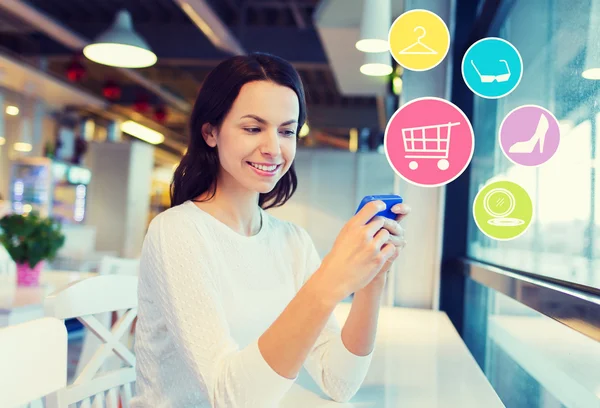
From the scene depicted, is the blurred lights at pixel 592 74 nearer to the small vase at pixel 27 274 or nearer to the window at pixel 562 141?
the window at pixel 562 141

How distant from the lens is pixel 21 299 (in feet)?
9.78

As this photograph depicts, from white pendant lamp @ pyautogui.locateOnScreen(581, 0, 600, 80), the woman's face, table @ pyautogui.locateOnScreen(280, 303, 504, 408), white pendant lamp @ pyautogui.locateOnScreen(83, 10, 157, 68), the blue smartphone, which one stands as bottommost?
table @ pyautogui.locateOnScreen(280, 303, 504, 408)

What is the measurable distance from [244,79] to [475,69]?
0.59 meters

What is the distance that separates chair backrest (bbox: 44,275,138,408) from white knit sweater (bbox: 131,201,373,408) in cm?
14

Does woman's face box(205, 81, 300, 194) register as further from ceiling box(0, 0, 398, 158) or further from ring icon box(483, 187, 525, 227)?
ceiling box(0, 0, 398, 158)

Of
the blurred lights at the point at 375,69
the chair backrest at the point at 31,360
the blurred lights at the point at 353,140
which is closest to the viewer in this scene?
the chair backrest at the point at 31,360

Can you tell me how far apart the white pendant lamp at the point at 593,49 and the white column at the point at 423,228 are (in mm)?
1537

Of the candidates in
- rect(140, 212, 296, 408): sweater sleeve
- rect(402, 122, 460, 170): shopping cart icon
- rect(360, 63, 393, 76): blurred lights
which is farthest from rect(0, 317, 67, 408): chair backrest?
rect(360, 63, 393, 76): blurred lights

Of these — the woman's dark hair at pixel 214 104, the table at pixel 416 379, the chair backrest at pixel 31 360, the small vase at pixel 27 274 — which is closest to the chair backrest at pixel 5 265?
the small vase at pixel 27 274

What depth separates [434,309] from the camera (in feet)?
8.91

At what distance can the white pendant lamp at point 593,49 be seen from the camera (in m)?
1.08

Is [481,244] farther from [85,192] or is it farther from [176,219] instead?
[85,192]

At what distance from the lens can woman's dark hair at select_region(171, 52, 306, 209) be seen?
121cm

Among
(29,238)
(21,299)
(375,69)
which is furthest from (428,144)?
(29,238)
